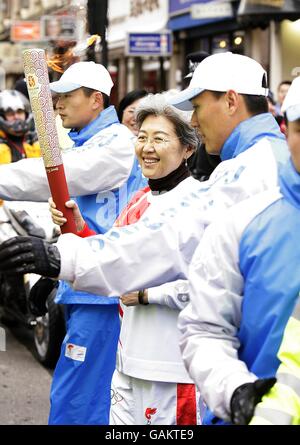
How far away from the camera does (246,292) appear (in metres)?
2.66

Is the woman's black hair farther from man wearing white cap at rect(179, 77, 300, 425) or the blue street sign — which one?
the blue street sign

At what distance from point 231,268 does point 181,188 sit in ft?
4.89

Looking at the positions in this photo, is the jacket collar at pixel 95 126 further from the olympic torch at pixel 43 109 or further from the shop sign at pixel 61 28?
the shop sign at pixel 61 28

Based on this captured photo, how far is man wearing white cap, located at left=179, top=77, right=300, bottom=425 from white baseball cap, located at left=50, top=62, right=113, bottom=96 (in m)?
2.66

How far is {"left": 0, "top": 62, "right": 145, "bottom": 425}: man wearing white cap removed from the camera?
5043 millimetres

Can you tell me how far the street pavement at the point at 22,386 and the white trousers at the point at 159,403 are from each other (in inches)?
101

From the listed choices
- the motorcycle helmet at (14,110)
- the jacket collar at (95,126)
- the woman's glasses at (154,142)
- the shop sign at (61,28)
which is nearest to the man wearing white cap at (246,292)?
→ the woman's glasses at (154,142)

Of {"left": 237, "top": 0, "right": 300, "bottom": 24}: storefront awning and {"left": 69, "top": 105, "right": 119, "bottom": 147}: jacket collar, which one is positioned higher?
{"left": 69, "top": 105, "right": 119, "bottom": 147}: jacket collar

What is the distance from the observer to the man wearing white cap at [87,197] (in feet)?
16.5

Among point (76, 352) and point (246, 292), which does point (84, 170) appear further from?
point (246, 292)

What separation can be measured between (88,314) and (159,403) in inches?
48.9

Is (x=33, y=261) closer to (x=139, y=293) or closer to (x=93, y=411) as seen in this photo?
(x=139, y=293)

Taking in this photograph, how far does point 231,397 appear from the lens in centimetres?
248

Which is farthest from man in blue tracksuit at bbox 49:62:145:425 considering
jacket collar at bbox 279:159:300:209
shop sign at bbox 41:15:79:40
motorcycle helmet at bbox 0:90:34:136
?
shop sign at bbox 41:15:79:40
